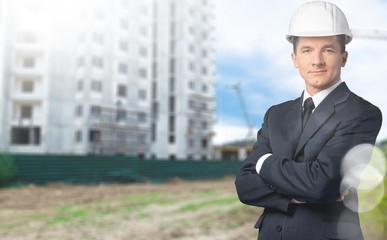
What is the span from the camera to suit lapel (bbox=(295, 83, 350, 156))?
4.37 feet

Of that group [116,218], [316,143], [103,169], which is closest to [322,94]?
[316,143]

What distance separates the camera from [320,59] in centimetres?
126

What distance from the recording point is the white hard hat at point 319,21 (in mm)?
1260

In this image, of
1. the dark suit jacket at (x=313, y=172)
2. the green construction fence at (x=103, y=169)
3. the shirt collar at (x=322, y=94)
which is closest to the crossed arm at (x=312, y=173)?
the dark suit jacket at (x=313, y=172)

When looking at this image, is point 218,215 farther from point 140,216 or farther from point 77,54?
point 77,54

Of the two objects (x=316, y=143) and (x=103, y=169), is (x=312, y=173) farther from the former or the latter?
(x=103, y=169)

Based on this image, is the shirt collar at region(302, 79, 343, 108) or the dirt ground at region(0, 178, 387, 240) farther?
the dirt ground at region(0, 178, 387, 240)

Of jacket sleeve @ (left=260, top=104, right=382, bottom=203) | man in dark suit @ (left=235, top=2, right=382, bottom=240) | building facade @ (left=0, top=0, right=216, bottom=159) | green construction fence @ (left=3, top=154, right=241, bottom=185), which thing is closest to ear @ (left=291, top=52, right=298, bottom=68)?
man in dark suit @ (left=235, top=2, right=382, bottom=240)

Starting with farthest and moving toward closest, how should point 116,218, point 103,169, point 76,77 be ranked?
point 76,77
point 103,169
point 116,218

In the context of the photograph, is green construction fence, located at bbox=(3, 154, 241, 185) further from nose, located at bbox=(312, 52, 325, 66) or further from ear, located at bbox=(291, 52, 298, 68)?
nose, located at bbox=(312, 52, 325, 66)

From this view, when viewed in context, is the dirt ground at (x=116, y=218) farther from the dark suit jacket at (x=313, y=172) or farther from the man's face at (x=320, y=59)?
the man's face at (x=320, y=59)

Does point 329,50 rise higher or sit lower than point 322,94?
higher

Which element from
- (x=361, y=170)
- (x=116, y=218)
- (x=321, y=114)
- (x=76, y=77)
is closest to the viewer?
(x=361, y=170)

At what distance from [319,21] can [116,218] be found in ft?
28.5
